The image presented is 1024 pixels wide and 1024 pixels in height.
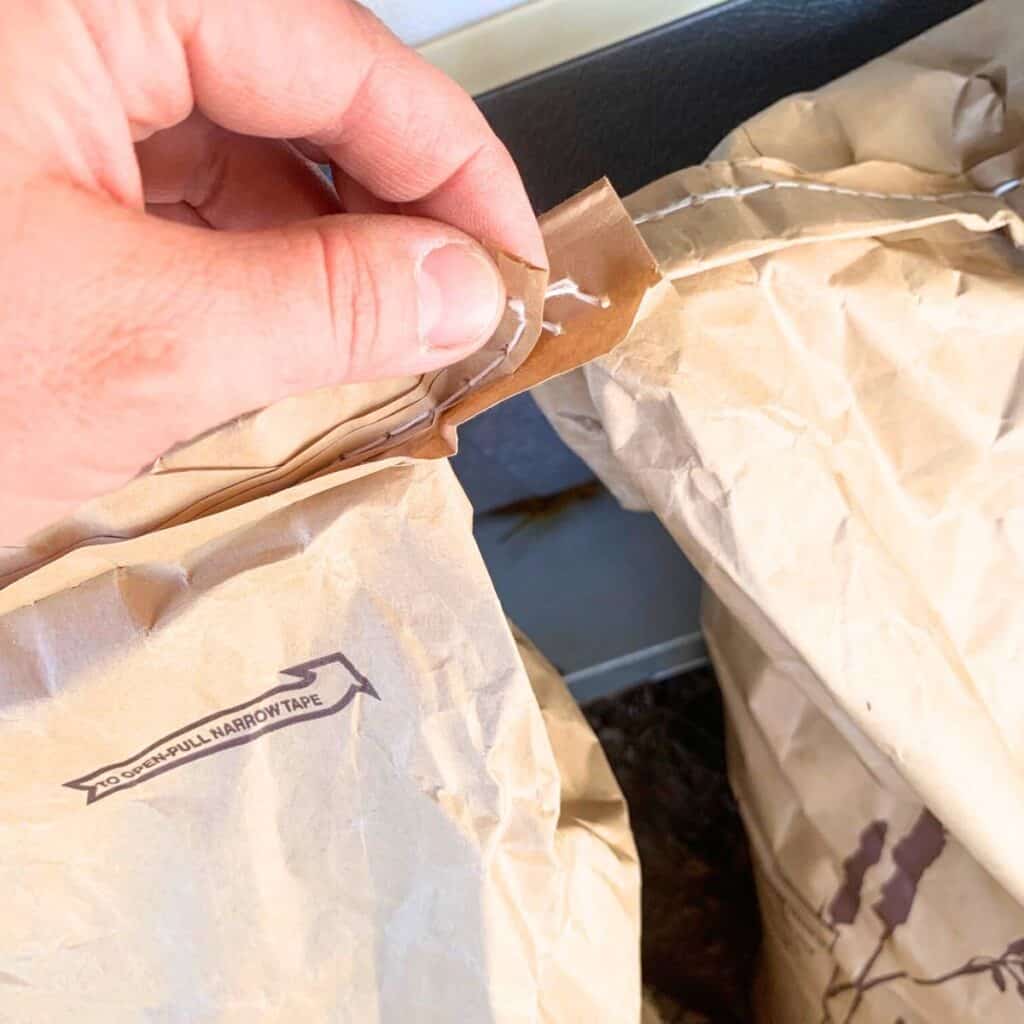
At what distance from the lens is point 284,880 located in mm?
355

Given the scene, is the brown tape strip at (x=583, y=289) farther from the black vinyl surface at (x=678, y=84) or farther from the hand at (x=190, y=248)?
the black vinyl surface at (x=678, y=84)

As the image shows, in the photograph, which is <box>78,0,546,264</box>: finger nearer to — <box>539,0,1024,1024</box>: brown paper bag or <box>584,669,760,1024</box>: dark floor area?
<box>539,0,1024,1024</box>: brown paper bag

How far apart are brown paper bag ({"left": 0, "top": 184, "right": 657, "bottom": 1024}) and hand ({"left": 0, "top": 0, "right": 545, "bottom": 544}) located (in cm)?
3

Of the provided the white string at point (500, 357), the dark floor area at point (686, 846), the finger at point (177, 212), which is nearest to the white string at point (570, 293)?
the white string at point (500, 357)

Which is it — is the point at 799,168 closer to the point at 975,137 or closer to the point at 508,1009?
the point at 975,137

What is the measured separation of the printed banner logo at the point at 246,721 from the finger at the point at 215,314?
0.31 ft

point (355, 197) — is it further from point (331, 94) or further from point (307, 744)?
point (307, 744)

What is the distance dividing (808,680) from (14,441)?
0.29 m

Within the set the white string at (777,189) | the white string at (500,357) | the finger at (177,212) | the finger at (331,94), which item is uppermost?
the finger at (177,212)

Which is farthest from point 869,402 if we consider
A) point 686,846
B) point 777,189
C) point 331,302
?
point 686,846

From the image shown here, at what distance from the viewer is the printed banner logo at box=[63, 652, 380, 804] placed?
32 centimetres

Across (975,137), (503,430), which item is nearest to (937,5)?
(975,137)

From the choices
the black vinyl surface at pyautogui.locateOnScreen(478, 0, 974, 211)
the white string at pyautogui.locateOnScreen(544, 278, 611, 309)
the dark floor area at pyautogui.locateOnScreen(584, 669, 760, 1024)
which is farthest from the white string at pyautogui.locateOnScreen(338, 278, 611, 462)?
the dark floor area at pyautogui.locateOnScreen(584, 669, 760, 1024)

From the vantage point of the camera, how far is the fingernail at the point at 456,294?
0.86 feet
